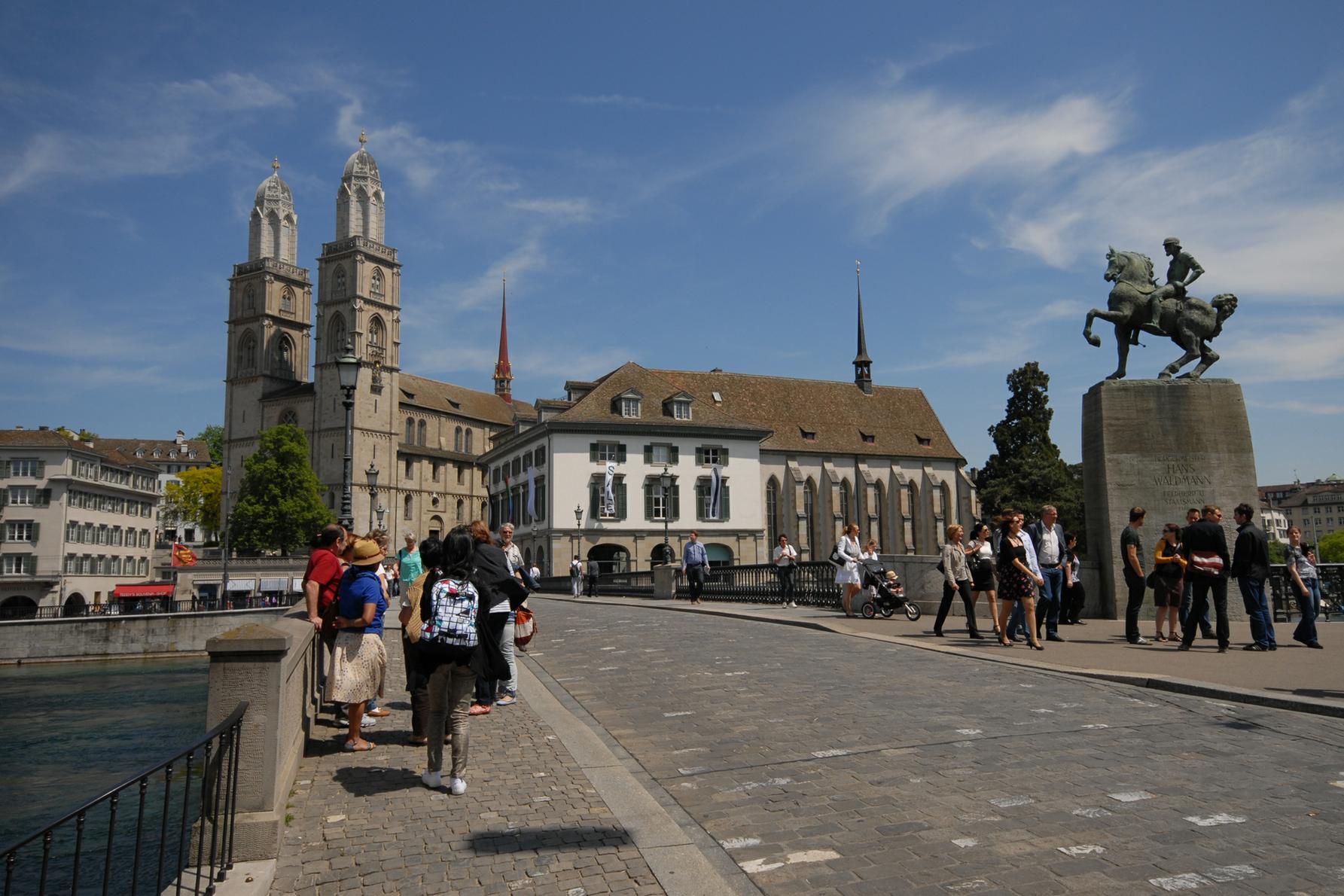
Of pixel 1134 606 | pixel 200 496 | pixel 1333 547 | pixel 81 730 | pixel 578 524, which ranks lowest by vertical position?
pixel 81 730

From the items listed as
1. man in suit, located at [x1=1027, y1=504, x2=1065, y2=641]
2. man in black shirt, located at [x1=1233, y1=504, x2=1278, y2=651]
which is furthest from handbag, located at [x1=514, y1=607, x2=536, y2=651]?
man in black shirt, located at [x1=1233, y1=504, x2=1278, y2=651]

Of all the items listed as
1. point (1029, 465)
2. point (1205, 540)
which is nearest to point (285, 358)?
point (1029, 465)

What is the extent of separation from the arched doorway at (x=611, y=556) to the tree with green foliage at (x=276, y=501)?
26.9 metres

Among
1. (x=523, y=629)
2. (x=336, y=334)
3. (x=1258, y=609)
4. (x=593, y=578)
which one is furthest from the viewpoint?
(x=336, y=334)

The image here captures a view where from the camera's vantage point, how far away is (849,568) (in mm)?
20328

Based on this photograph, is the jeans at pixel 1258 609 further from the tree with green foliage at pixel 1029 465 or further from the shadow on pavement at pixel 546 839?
the tree with green foliage at pixel 1029 465

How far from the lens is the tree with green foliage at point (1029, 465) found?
6066 cm

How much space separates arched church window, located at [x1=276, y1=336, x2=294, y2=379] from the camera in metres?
105

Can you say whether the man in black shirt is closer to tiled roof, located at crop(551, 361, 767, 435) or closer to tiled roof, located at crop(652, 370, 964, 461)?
tiled roof, located at crop(551, 361, 767, 435)

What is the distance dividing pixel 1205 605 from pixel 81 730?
70.5 feet

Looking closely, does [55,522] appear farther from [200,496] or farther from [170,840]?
[170,840]

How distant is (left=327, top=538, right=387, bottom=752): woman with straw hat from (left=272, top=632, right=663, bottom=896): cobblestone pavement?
16.6 inches

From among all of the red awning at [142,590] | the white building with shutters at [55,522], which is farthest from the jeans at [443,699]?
the red awning at [142,590]

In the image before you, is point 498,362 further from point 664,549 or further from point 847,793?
point 847,793
